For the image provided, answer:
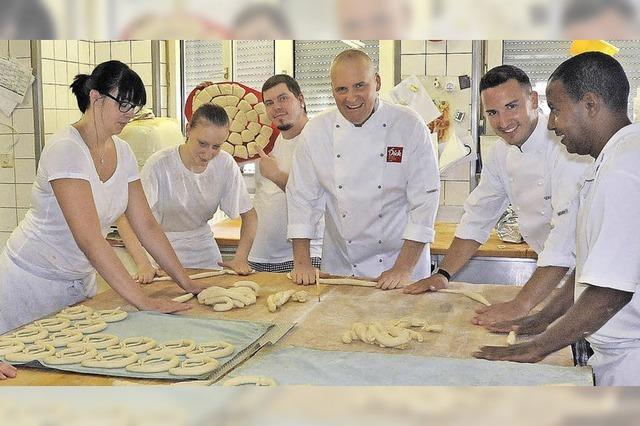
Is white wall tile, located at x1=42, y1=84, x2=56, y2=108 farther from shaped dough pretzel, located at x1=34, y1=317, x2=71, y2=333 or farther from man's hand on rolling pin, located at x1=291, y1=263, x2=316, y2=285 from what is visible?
shaped dough pretzel, located at x1=34, y1=317, x2=71, y2=333

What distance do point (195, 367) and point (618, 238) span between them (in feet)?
3.16

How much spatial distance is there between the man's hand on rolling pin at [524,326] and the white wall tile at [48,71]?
10.7ft

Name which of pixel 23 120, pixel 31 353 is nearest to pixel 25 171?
pixel 23 120

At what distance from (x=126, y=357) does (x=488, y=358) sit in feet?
2.87

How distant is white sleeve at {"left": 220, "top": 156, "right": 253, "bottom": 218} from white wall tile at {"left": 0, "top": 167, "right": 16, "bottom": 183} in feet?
5.60

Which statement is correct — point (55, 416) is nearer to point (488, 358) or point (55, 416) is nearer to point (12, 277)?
point (488, 358)

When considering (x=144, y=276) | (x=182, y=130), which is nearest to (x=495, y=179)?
(x=144, y=276)

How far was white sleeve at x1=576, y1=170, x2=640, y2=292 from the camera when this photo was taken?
4.57 ft

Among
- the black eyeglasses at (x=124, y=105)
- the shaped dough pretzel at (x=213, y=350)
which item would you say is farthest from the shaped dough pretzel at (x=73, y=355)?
the black eyeglasses at (x=124, y=105)

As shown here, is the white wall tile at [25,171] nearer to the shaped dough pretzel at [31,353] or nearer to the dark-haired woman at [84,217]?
the dark-haired woman at [84,217]

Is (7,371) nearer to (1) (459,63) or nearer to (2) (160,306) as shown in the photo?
(2) (160,306)

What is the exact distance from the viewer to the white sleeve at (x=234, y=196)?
10.6ft

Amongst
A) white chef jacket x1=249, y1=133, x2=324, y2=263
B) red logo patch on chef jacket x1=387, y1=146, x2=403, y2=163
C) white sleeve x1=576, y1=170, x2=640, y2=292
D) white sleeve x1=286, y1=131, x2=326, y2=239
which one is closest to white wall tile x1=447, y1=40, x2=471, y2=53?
white chef jacket x1=249, y1=133, x2=324, y2=263

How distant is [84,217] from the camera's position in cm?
202
